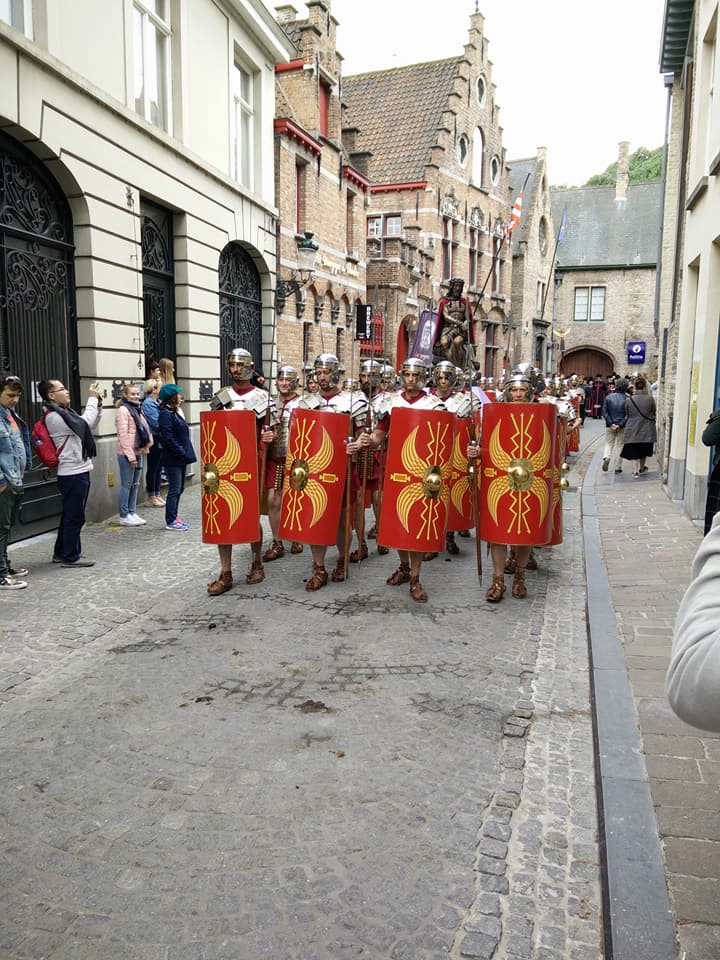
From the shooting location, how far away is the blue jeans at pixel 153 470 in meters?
9.73

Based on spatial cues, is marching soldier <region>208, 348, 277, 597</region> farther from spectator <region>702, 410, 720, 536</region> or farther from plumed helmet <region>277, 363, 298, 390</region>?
spectator <region>702, 410, 720, 536</region>

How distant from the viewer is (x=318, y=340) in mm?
17625

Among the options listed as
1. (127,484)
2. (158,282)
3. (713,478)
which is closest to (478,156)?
(158,282)

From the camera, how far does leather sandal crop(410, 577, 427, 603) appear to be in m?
5.88

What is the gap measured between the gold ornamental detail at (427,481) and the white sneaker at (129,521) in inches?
163

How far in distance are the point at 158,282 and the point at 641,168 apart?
52.4 meters

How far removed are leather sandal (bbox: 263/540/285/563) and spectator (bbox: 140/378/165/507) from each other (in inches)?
106

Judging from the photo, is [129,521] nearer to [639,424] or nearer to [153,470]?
[153,470]

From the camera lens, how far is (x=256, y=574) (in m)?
6.36

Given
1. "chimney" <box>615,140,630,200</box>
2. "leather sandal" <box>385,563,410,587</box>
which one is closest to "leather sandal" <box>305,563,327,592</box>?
"leather sandal" <box>385,563,410,587</box>

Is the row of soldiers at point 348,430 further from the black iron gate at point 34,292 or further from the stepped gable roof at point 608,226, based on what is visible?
the stepped gable roof at point 608,226

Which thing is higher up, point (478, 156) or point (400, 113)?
point (400, 113)

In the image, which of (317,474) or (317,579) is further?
(317,579)

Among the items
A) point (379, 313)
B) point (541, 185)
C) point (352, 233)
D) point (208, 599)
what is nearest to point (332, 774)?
point (208, 599)
